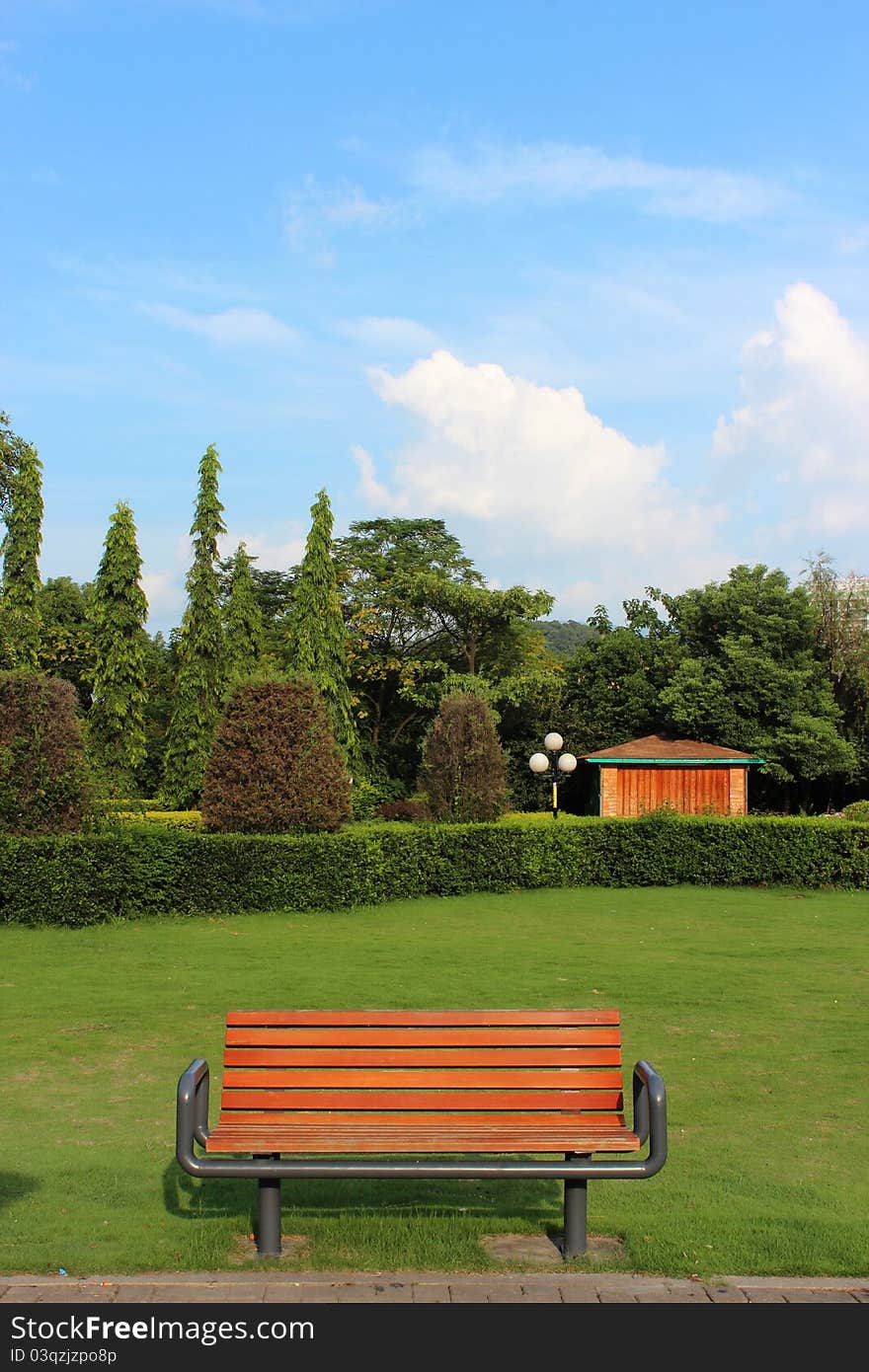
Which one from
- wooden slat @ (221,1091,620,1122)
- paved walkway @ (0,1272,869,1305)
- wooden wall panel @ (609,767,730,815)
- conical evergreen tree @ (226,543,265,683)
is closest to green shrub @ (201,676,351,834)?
wooden slat @ (221,1091,620,1122)

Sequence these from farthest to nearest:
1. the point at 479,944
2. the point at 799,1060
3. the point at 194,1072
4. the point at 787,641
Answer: the point at 787,641
the point at 479,944
the point at 799,1060
the point at 194,1072

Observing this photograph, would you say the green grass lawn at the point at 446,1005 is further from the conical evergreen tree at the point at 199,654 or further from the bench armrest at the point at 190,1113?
the conical evergreen tree at the point at 199,654

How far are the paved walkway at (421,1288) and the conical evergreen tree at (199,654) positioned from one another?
1208 inches

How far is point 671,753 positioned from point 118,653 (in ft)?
52.3

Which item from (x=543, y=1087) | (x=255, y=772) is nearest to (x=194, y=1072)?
(x=543, y=1087)

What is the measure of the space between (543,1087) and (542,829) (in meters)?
16.4

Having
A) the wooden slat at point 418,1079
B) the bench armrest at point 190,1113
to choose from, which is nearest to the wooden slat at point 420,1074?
the wooden slat at point 418,1079

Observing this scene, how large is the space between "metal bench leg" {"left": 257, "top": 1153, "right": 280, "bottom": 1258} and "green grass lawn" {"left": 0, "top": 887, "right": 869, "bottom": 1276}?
0.11m

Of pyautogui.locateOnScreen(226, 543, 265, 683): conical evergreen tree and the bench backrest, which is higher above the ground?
pyautogui.locateOnScreen(226, 543, 265, 683): conical evergreen tree

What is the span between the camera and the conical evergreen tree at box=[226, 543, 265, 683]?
39.8 m

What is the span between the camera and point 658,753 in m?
33.6

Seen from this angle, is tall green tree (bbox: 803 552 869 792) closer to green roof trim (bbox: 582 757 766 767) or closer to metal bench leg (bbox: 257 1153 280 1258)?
green roof trim (bbox: 582 757 766 767)

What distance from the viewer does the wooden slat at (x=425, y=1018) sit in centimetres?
497
